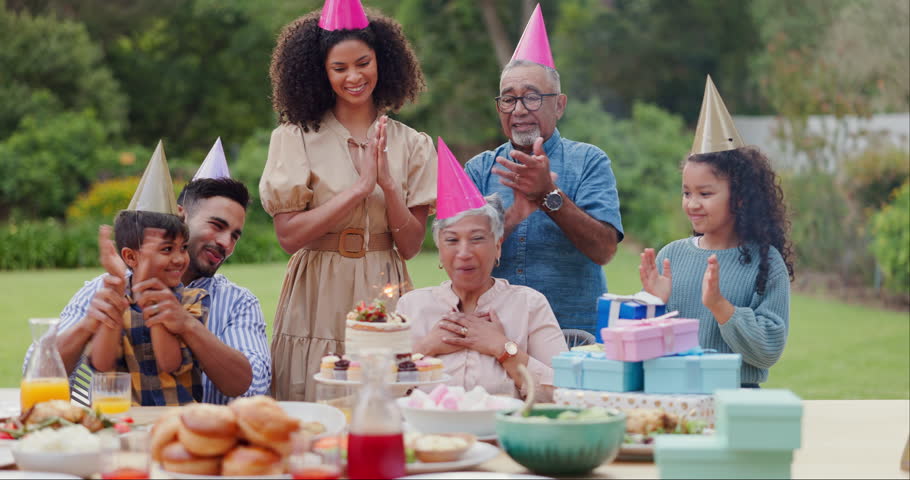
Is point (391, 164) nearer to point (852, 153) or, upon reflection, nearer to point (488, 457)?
point (488, 457)

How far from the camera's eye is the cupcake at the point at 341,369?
9.76 feet

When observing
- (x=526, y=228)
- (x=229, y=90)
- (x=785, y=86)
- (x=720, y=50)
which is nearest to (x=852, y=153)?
(x=785, y=86)

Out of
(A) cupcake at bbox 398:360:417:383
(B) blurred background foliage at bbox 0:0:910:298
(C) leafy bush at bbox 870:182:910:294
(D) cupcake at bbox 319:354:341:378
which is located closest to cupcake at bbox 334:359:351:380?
(D) cupcake at bbox 319:354:341:378

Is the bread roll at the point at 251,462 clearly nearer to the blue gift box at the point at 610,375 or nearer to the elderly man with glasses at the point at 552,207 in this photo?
the blue gift box at the point at 610,375

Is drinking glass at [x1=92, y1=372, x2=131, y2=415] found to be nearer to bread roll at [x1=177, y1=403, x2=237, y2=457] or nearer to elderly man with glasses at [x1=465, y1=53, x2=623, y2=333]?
bread roll at [x1=177, y1=403, x2=237, y2=457]

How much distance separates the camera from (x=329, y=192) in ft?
12.3

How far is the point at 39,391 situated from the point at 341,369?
2.48 feet

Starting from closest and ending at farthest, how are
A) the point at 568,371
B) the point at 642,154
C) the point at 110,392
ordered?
the point at 568,371, the point at 110,392, the point at 642,154

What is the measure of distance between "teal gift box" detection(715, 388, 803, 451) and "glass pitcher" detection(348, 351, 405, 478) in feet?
2.12

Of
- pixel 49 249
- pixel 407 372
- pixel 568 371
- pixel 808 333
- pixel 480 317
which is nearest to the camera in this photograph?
pixel 568 371

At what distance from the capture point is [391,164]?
3.80 metres

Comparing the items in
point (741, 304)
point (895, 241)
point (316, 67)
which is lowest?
point (741, 304)

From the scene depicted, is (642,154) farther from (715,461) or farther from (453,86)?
(715,461)

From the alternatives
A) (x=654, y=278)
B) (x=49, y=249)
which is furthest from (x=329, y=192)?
(x=49, y=249)
